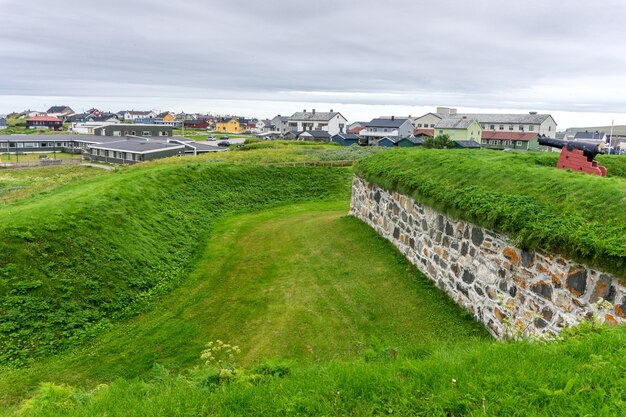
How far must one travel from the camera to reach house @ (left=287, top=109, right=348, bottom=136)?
10750 cm

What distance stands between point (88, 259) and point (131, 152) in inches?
1896

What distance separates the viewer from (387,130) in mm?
90000

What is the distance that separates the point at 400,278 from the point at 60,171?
55.1m

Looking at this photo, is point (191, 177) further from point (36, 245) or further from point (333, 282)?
point (333, 282)

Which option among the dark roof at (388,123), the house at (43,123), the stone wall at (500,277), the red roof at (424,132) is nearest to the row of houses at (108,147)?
the dark roof at (388,123)

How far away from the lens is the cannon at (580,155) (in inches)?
481

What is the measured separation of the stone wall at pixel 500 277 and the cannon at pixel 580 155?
437 cm

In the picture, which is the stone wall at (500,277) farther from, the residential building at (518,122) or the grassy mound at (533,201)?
the residential building at (518,122)

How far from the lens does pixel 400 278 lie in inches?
533

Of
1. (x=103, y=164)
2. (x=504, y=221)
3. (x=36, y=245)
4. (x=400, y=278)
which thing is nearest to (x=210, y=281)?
(x=36, y=245)

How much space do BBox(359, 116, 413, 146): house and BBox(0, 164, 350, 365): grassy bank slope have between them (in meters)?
69.2

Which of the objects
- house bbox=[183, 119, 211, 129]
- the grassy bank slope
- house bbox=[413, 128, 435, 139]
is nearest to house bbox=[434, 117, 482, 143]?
house bbox=[413, 128, 435, 139]

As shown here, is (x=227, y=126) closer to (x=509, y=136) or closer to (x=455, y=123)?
(x=455, y=123)

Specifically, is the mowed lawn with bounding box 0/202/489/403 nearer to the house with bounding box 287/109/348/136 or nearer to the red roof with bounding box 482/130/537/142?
the red roof with bounding box 482/130/537/142
